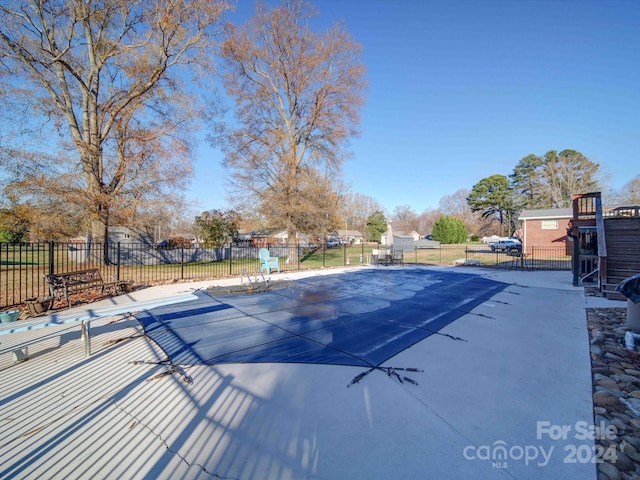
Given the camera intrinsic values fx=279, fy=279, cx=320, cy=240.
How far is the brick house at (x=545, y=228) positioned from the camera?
23.0m

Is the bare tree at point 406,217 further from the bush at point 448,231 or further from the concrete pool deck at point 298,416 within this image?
the concrete pool deck at point 298,416

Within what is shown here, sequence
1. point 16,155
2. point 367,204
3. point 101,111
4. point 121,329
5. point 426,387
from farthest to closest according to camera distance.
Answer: point 367,204, point 101,111, point 16,155, point 121,329, point 426,387

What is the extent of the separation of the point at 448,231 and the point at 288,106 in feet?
105

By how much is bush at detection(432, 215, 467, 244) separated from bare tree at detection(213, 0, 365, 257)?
93.3ft

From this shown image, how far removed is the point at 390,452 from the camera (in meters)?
2.17

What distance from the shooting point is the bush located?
41.3 meters

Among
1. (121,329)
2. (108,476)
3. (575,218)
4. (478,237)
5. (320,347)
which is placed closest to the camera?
(108,476)

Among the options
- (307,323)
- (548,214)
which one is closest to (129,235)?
(307,323)

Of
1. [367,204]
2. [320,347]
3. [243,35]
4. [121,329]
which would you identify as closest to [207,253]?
[243,35]

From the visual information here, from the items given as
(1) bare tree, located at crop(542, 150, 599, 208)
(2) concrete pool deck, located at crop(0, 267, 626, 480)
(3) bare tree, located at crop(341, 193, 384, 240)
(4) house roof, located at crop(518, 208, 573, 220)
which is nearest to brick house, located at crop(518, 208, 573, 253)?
(4) house roof, located at crop(518, 208, 573, 220)

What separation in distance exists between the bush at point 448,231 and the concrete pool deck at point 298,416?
4000 centimetres

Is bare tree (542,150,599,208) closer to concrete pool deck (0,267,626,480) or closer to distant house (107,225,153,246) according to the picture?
concrete pool deck (0,267,626,480)

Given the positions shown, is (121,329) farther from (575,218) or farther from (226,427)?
(575,218)

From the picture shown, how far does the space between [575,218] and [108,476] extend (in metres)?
13.3
